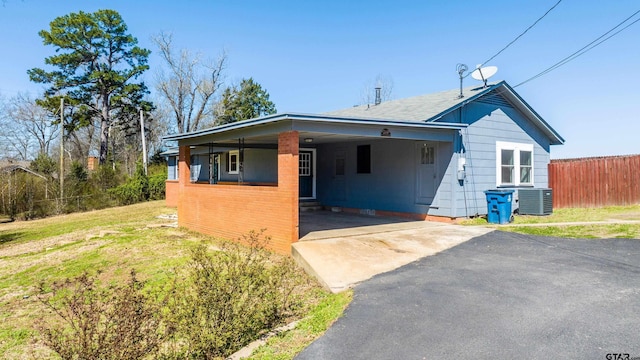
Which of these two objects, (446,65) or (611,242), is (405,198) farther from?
(446,65)

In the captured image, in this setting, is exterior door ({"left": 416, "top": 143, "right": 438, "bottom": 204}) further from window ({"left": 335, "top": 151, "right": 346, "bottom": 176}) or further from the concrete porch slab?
window ({"left": 335, "top": 151, "right": 346, "bottom": 176})

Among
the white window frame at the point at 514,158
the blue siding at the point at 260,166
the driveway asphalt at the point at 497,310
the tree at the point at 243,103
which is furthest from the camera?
the tree at the point at 243,103

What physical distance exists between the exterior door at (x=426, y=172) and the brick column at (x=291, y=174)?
5.16 m

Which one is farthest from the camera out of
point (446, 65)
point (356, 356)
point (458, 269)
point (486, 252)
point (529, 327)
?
point (446, 65)

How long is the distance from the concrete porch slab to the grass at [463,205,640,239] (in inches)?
49.2

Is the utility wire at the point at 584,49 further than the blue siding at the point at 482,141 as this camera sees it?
No

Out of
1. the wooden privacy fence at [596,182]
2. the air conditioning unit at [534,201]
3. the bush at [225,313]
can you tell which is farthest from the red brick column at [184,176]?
the wooden privacy fence at [596,182]

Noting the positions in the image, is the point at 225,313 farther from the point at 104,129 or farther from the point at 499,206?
the point at 104,129

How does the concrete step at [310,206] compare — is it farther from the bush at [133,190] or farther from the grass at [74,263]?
the bush at [133,190]

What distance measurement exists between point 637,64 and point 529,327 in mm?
14520

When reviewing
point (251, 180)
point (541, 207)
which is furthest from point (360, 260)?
point (251, 180)

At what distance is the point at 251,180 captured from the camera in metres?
17.4

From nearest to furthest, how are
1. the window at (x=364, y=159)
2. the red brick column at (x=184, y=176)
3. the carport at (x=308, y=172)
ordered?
the carport at (x=308, y=172), the red brick column at (x=184, y=176), the window at (x=364, y=159)

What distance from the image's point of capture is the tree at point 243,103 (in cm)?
3731
